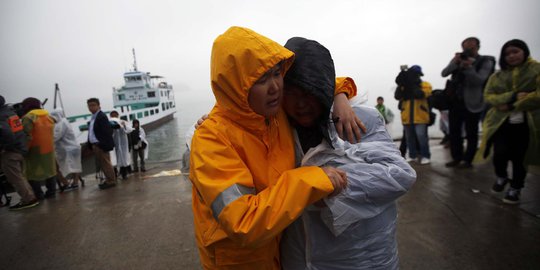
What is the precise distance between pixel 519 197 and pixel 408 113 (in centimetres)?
219

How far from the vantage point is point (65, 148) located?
559 cm

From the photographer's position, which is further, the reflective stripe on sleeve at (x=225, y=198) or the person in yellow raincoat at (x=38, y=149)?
the person in yellow raincoat at (x=38, y=149)

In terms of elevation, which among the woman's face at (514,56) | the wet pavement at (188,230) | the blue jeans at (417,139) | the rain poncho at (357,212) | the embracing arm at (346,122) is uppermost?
the woman's face at (514,56)

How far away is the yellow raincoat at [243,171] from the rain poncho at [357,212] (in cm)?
13

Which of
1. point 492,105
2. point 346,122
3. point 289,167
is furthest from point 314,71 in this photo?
point 492,105

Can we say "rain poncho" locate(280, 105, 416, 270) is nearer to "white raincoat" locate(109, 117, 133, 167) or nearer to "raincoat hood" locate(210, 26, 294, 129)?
"raincoat hood" locate(210, 26, 294, 129)

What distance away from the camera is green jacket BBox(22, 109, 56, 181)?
4684 millimetres

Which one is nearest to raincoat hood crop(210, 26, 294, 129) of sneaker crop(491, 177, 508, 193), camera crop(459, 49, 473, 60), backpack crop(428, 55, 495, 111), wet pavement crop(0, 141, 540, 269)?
wet pavement crop(0, 141, 540, 269)

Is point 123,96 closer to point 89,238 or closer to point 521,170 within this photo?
point 89,238

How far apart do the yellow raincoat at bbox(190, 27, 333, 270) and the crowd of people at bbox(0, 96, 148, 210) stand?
4836 millimetres

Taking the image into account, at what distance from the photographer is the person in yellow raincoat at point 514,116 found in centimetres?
282

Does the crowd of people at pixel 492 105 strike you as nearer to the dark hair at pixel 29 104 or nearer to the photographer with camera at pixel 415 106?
the photographer with camera at pixel 415 106

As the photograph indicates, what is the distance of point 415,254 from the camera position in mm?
2291

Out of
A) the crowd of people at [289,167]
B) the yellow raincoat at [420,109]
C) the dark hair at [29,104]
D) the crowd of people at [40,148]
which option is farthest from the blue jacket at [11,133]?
the yellow raincoat at [420,109]
